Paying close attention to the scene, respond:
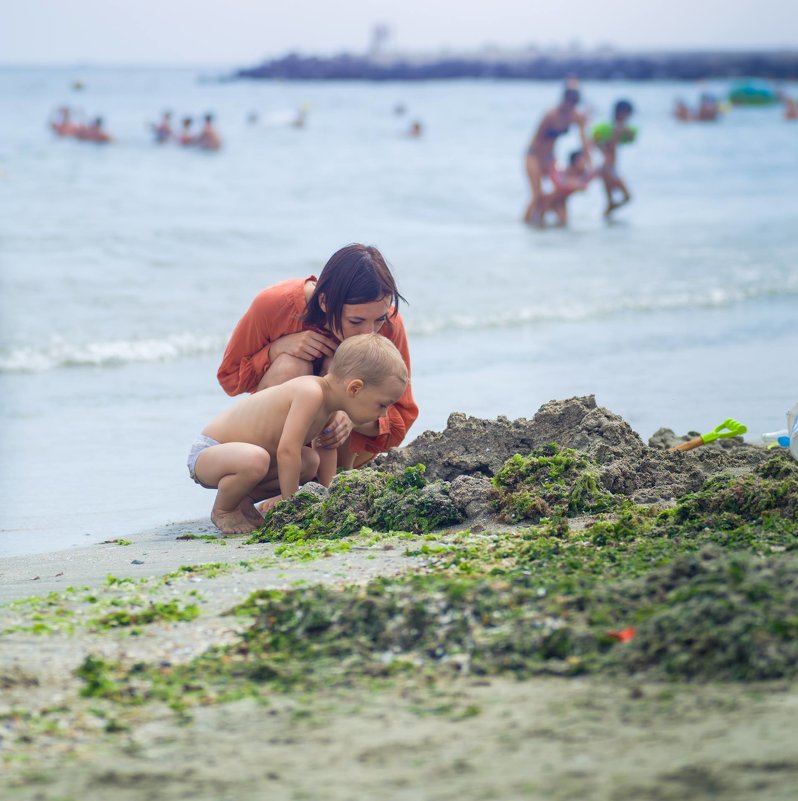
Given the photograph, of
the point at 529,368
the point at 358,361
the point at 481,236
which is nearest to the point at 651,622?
the point at 358,361

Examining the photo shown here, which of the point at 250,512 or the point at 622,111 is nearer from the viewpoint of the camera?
the point at 250,512

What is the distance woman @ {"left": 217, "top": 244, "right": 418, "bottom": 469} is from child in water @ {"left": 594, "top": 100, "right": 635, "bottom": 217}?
12.8 metres

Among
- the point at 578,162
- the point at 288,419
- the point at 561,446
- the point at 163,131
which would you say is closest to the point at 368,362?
the point at 288,419

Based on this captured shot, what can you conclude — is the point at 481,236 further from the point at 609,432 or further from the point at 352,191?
the point at 609,432

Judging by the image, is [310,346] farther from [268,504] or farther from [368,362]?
[268,504]

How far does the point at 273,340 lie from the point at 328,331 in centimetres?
30

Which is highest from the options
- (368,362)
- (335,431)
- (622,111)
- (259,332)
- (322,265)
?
Answer: (622,111)

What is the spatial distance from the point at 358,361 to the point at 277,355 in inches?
27.1

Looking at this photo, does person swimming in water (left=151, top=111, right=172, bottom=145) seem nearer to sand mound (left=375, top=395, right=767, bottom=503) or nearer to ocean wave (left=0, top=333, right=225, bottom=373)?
ocean wave (left=0, top=333, right=225, bottom=373)

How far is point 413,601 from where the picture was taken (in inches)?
116

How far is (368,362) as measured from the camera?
4531 mm

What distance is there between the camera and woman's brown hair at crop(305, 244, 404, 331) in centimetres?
479

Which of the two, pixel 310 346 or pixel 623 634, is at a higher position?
pixel 310 346

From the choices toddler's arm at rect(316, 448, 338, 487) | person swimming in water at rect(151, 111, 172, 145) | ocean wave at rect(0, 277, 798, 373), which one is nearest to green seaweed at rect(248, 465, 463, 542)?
toddler's arm at rect(316, 448, 338, 487)
